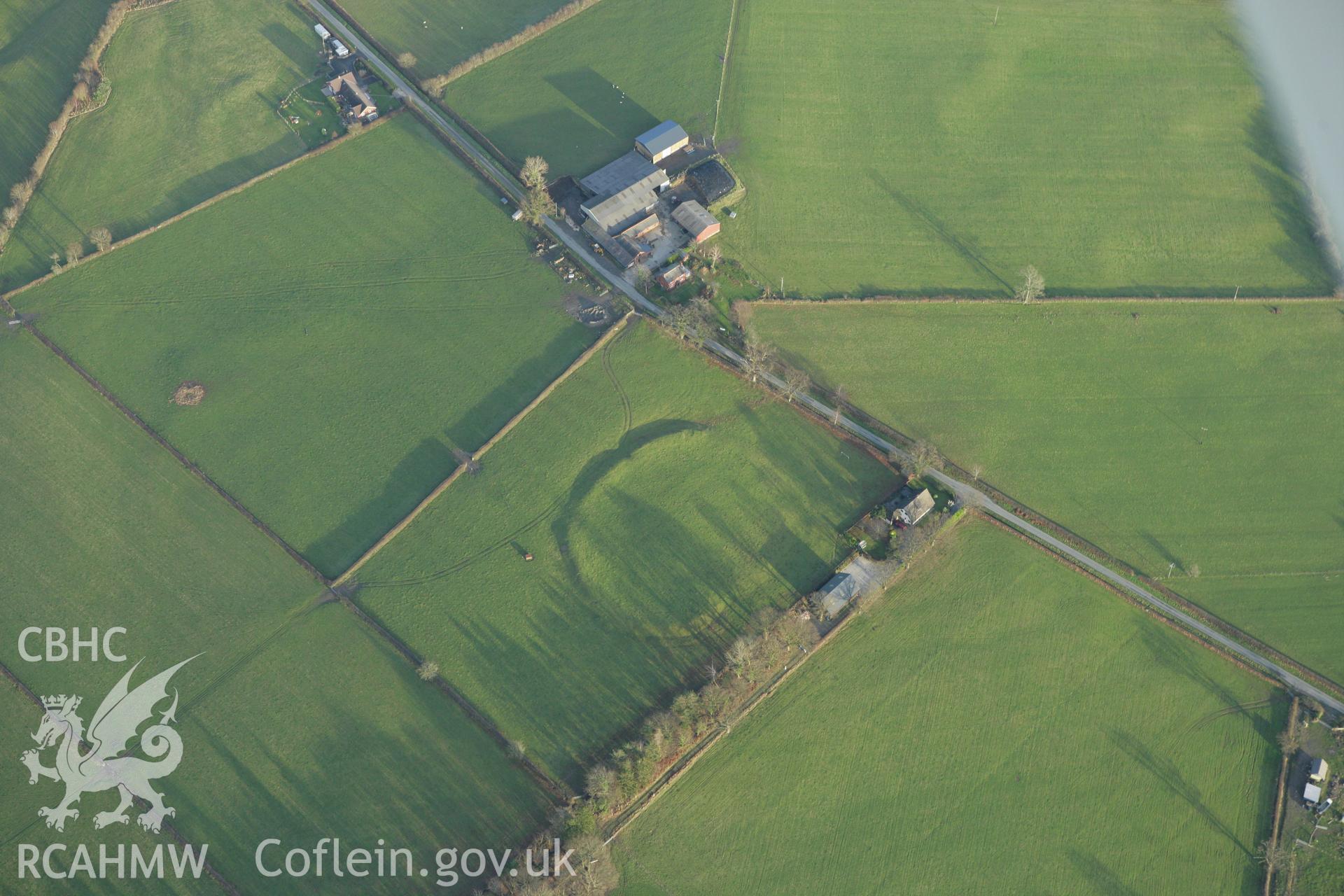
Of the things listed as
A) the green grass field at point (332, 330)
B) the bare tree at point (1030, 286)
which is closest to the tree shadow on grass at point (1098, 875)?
the bare tree at point (1030, 286)

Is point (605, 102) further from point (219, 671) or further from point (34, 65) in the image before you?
point (219, 671)

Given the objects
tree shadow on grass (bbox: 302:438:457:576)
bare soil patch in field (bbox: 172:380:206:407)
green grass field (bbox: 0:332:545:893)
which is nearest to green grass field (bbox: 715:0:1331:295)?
tree shadow on grass (bbox: 302:438:457:576)

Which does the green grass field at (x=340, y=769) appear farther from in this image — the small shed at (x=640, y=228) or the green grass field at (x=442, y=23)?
the green grass field at (x=442, y=23)

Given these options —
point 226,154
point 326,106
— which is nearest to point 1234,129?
point 326,106

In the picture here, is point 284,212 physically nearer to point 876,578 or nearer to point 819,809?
point 876,578

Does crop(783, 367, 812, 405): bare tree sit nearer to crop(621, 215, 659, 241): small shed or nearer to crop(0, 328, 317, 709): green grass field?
crop(621, 215, 659, 241): small shed

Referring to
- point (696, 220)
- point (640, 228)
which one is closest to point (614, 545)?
point (640, 228)
